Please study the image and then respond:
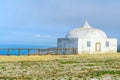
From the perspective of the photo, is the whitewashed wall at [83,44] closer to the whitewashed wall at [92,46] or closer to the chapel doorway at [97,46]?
the whitewashed wall at [92,46]

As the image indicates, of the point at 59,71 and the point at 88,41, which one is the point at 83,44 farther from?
the point at 59,71

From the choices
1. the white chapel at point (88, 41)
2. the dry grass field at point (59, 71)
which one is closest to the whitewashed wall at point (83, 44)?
the white chapel at point (88, 41)

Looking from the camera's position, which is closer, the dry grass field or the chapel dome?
the dry grass field

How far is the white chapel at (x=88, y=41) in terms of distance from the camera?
2522 inches

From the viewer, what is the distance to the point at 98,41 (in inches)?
2562

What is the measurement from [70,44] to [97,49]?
192 inches

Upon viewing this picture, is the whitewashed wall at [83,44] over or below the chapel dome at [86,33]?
below

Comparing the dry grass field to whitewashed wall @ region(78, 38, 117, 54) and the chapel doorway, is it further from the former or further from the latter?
the chapel doorway

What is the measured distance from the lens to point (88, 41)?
64.6 meters

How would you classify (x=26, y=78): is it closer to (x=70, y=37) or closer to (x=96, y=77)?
(x=96, y=77)

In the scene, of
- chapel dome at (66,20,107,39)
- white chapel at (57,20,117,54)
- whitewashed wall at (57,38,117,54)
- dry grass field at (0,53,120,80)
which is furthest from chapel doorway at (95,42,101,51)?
dry grass field at (0,53,120,80)

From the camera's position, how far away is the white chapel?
6406 cm

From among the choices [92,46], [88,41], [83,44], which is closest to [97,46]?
[92,46]

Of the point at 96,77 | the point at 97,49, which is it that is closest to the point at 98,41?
the point at 97,49
